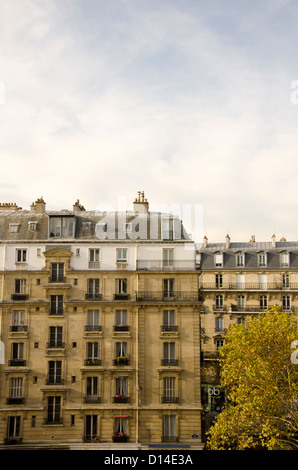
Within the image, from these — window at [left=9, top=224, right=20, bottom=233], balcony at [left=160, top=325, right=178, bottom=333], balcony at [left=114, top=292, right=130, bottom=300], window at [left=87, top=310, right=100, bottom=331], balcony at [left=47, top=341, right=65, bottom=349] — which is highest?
window at [left=9, top=224, right=20, bottom=233]

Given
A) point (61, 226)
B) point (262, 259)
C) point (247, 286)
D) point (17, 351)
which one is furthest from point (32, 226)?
point (262, 259)

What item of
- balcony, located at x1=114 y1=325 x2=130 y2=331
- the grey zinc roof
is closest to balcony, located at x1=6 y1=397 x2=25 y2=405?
balcony, located at x1=114 y1=325 x2=130 y2=331

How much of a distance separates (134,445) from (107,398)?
335 centimetres

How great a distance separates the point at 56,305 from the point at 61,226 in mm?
5651

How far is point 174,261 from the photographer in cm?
3247

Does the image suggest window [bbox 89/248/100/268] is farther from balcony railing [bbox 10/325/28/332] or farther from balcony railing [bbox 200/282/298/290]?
balcony railing [bbox 200/282/298/290]

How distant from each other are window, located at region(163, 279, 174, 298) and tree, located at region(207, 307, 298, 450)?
560 cm

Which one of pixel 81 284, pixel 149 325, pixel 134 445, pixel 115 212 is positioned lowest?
pixel 134 445

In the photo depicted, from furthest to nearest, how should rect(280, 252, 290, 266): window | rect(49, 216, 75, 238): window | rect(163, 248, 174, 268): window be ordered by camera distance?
rect(280, 252, 290, 266): window → rect(49, 216, 75, 238): window → rect(163, 248, 174, 268): window

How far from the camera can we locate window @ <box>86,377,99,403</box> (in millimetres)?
30447

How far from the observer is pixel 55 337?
31281 millimetres

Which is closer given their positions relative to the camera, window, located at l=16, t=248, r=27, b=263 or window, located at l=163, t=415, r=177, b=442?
window, located at l=163, t=415, r=177, b=442

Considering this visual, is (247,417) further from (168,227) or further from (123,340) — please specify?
(168,227)

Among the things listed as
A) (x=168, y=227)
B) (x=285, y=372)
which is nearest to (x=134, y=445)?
(x=285, y=372)
